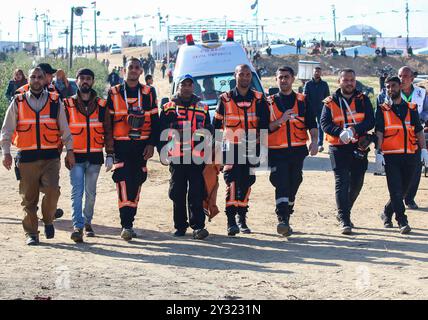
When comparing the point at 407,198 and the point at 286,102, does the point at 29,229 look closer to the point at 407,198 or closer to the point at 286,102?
the point at 286,102

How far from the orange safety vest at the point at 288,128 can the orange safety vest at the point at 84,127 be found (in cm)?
204

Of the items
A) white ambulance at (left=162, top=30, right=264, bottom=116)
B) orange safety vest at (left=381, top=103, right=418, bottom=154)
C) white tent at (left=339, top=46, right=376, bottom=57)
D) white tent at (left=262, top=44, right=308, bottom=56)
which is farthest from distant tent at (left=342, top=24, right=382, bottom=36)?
orange safety vest at (left=381, top=103, right=418, bottom=154)

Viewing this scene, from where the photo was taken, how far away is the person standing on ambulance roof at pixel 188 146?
10625 mm

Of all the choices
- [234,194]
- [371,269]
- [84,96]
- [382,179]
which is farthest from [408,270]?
[382,179]

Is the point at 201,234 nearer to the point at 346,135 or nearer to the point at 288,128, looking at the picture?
the point at 288,128

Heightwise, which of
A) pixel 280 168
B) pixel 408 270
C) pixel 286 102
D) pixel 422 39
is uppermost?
pixel 422 39

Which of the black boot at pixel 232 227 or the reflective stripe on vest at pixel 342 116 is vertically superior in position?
the reflective stripe on vest at pixel 342 116

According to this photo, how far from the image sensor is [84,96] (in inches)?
414

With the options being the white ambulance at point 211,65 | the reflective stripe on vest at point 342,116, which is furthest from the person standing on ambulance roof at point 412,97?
the white ambulance at point 211,65

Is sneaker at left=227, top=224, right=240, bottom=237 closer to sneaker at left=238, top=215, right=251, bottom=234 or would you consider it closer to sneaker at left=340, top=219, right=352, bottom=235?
sneaker at left=238, top=215, right=251, bottom=234

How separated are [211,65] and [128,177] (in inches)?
306

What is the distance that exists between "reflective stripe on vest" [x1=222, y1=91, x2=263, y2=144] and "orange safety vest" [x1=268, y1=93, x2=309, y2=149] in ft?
0.82

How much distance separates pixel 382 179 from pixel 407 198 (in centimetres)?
281

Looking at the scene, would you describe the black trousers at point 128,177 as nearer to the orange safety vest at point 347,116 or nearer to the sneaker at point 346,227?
the orange safety vest at point 347,116
